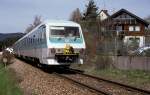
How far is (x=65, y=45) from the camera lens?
963 inches

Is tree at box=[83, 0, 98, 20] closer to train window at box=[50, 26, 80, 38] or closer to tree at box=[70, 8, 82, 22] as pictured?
tree at box=[70, 8, 82, 22]

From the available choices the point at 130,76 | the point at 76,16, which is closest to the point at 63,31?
the point at 130,76

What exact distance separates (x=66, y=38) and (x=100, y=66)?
4.02 metres

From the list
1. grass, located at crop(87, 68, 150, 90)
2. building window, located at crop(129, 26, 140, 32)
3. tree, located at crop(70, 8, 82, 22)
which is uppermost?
tree, located at crop(70, 8, 82, 22)

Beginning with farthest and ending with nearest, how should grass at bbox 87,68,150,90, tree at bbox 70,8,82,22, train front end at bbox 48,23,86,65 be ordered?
tree at bbox 70,8,82,22
train front end at bbox 48,23,86,65
grass at bbox 87,68,150,90

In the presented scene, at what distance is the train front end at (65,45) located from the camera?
79.2 feet

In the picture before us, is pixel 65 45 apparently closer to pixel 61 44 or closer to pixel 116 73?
pixel 61 44

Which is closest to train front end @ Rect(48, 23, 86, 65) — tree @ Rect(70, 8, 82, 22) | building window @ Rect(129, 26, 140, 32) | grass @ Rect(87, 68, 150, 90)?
grass @ Rect(87, 68, 150, 90)

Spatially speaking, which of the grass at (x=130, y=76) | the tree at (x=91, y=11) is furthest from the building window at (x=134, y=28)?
the grass at (x=130, y=76)

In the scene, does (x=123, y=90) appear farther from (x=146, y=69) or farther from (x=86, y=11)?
(x=86, y=11)

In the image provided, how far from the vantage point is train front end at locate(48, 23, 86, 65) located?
2412 cm

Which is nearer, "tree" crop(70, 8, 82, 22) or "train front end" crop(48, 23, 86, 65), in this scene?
"train front end" crop(48, 23, 86, 65)

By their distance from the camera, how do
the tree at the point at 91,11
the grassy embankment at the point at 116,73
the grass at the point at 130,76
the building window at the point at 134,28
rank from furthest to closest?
the tree at the point at 91,11, the building window at the point at 134,28, the grassy embankment at the point at 116,73, the grass at the point at 130,76

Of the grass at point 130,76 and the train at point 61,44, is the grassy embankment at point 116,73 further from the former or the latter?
the train at point 61,44
